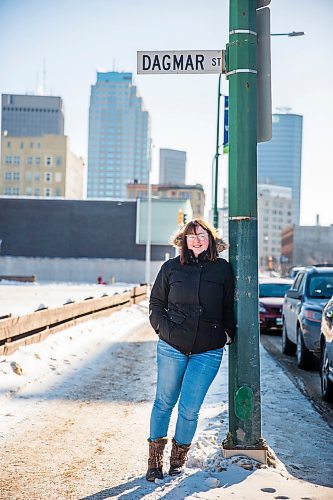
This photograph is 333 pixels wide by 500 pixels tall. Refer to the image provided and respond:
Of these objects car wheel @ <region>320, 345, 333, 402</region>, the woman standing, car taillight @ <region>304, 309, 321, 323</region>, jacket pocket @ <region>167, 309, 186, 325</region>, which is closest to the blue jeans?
the woman standing

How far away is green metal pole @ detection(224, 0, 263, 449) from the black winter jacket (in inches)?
5.5

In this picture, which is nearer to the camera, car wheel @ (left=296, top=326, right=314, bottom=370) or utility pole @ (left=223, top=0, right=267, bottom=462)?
utility pole @ (left=223, top=0, right=267, bottom=462)

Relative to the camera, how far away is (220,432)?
269 inches

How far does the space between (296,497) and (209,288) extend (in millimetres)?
1564

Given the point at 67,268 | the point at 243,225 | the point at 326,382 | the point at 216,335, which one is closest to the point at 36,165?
the point at 67,268

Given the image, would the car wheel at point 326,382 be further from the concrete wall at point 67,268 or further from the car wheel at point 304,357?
the concrete wall at point 67,268

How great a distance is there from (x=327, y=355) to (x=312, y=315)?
2811mm

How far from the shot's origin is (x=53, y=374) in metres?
10.4

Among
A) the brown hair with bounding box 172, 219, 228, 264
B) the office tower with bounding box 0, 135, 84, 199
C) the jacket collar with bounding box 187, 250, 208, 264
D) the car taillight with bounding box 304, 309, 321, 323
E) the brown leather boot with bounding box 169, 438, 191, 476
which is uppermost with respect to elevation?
the office tower with bounding box 0, 135, 84, 199

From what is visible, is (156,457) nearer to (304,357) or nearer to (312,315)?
(312,315)

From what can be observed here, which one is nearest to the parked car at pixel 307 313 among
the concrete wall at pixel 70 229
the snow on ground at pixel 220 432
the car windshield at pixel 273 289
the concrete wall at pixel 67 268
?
the snow on ground at pixel 220 432

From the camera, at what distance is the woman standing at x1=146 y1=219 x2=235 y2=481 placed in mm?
5180

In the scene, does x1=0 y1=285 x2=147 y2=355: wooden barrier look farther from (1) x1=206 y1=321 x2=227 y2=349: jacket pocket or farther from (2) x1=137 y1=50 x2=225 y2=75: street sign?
(1) x1=206 y1=321 x2=227 y2=349: jacket pocket

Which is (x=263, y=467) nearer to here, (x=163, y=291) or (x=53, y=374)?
(x=163, y=291)
